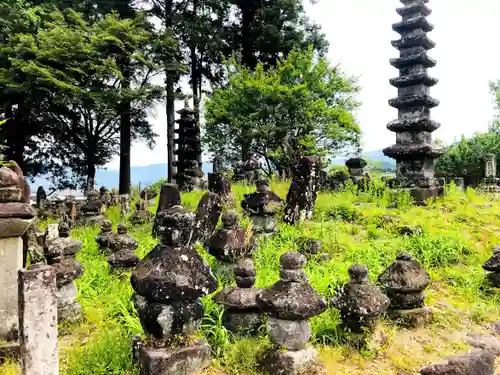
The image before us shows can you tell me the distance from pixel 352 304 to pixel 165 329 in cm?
199

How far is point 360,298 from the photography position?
14.8ft

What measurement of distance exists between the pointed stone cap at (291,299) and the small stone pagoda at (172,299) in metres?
0.56

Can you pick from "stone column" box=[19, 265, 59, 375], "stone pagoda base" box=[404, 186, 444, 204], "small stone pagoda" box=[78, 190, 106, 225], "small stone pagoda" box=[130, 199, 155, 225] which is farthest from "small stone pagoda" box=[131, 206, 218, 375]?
"small stone pagoda" box=[78, 190, 106, 225]

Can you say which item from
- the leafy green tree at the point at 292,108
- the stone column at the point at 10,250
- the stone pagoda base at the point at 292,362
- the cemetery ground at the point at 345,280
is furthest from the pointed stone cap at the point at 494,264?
the leafy green tree at the point at 292,108

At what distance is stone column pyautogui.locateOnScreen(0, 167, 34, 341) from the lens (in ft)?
14.2

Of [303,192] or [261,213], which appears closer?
[261,213]

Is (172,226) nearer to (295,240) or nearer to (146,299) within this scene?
(146,299)

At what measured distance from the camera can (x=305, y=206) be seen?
9.90 m

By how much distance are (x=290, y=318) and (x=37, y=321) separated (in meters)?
2.14

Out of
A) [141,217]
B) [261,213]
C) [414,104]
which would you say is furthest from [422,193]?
[141,217]

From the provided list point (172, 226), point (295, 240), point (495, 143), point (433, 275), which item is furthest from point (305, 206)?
point (495, 143)

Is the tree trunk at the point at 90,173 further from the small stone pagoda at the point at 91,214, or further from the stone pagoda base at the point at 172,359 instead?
the stone pagoda base at the point at 172,359

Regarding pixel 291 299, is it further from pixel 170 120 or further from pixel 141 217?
pixel 170 120

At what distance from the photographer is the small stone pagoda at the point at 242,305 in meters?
4.56
